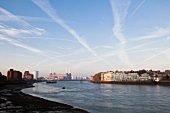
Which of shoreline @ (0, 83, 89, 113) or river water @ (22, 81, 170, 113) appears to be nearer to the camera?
shoreline @ (0, 83, 89, 113)

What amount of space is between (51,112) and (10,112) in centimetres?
728

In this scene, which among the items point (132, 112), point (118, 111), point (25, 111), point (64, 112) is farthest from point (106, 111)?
point (25, 111)

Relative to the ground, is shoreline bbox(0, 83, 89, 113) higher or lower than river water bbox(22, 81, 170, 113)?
higher

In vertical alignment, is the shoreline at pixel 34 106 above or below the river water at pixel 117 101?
above

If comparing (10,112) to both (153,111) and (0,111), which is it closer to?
(0,111)

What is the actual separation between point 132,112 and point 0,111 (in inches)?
988

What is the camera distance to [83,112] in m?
40.6

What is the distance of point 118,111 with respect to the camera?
143 feet

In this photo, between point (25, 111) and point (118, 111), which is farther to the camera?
point (118, 111)

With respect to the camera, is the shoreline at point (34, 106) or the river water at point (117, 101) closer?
the shoreline at point (34, 106)

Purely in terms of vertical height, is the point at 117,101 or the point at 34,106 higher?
the point at 34,106

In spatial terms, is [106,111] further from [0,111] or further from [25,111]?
[0,111]

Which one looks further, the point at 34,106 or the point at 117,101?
the point at 117,101

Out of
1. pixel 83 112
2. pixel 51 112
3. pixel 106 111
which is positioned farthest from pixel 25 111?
pixel 106 111
